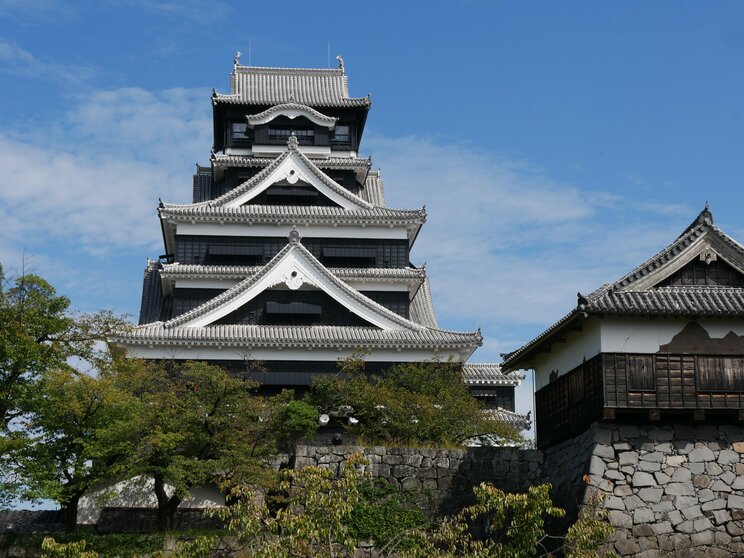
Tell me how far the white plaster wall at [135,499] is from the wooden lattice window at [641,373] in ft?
34.2

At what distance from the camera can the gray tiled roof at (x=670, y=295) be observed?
20234mm

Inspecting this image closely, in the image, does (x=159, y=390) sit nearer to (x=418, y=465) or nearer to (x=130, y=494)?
(x=130, y=494)

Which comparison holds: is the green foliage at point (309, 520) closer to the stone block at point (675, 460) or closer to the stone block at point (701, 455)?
the stone block at point (675, 460)

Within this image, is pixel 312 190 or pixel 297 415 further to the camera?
pixel 312 190

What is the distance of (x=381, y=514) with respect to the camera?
21.5m

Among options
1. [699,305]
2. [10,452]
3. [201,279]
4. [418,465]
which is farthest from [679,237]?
[201,279]

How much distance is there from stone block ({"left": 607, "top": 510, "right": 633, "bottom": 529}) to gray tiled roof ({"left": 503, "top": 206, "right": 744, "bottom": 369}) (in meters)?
3.26

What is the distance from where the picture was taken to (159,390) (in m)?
26.1

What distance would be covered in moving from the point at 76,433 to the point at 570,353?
30.5ft

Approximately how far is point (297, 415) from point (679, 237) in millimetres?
8827

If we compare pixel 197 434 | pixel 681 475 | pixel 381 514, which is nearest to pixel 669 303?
pixel 681 475

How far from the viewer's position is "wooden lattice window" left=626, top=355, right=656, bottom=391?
2022cm

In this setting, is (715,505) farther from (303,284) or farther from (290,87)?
(290,87)

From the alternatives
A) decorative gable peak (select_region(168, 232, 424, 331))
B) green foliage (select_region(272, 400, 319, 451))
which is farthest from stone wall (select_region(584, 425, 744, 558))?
decorative gable peak (select_region(168, 232, 424, 331))
